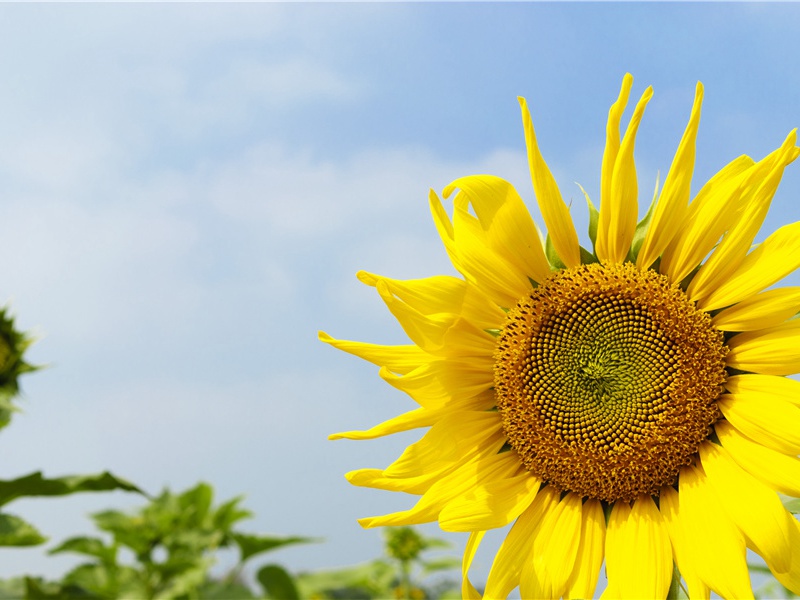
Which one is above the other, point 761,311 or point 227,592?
point 761,311

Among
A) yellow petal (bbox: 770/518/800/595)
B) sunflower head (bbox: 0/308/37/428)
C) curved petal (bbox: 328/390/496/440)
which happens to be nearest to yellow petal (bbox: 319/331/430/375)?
curved petal (bbox: 328/390/496/440)

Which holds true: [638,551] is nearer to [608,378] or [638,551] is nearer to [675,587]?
[675,587]

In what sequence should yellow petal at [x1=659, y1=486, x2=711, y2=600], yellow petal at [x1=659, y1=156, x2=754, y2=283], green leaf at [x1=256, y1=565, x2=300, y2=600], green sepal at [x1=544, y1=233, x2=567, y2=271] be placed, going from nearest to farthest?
yellow petal at [x1=659, y1=486, x2=711, y2=600], yellow petal at [x1=659, y1=156, x2=754, y2=283], green sepal at [x1=544, y1=233, x2=567, y2=271], green leaf at [x1=256, y1=565, x2=300, y2=600]

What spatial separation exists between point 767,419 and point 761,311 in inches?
12.8

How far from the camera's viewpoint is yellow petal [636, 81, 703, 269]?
2596 millimetres

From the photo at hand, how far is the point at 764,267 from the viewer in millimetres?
2529

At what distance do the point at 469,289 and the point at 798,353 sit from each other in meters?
1.01

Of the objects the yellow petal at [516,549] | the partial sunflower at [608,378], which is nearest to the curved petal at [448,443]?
the partial sunflower at [608,378]

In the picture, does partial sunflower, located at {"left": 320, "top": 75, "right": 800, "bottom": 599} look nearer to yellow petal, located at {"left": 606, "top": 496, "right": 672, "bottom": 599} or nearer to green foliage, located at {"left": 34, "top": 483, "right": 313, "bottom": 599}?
yellow petal, located at {"left": 606, "top": 496, "right": 672, "bottom": 599}

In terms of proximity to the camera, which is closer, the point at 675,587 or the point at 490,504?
the point at 675,587

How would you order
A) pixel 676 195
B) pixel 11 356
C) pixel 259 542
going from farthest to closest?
pixel 11 356 < pixel 259 542 < pixel 676 195

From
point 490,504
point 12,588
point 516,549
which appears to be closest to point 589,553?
point 516,549

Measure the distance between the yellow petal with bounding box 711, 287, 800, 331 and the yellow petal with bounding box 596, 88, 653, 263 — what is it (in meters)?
0.37

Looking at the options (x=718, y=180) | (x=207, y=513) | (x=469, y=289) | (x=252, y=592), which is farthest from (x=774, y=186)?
(x=207, y=513)
